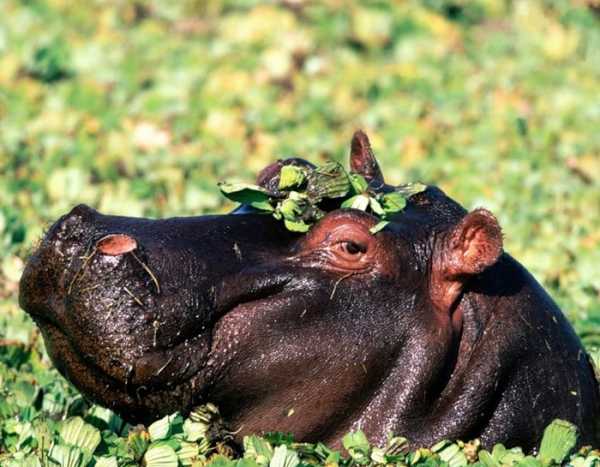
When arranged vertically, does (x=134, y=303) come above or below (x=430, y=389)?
above

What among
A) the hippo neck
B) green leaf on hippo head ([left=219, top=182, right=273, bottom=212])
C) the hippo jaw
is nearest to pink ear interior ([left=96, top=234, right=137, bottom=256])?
the hippo jaw

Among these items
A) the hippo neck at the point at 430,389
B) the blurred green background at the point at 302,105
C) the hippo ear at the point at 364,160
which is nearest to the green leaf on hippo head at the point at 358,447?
the hippo neck at the point at 430,389

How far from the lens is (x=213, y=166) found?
9.24 m

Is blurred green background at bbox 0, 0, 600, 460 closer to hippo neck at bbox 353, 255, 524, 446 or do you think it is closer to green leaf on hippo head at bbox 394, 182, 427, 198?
green leaf on hippo head at bbox 394, 182, 427, 198

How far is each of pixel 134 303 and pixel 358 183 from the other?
94 centimetres

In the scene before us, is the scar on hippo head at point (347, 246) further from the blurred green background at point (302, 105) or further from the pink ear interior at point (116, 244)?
the blurred green background at point (302, 105)

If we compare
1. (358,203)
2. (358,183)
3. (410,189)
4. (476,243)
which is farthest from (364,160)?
(476,243)

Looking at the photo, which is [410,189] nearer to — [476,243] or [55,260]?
[476,243]

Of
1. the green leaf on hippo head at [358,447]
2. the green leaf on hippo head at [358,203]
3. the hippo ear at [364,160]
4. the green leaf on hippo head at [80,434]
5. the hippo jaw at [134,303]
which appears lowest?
the green leaf on hippo head at [80,434]

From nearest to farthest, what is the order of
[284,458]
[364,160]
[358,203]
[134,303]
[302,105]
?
[134,303]
[284,458]
[358,203]
[364,160]
[302,105]

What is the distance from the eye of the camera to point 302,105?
10430 mm

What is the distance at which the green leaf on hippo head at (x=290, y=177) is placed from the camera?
4.60 m

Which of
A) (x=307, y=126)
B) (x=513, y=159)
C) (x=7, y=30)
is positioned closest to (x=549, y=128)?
(x=513, y=159)

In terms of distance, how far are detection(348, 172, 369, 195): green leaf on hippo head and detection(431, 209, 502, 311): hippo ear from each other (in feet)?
0.95
